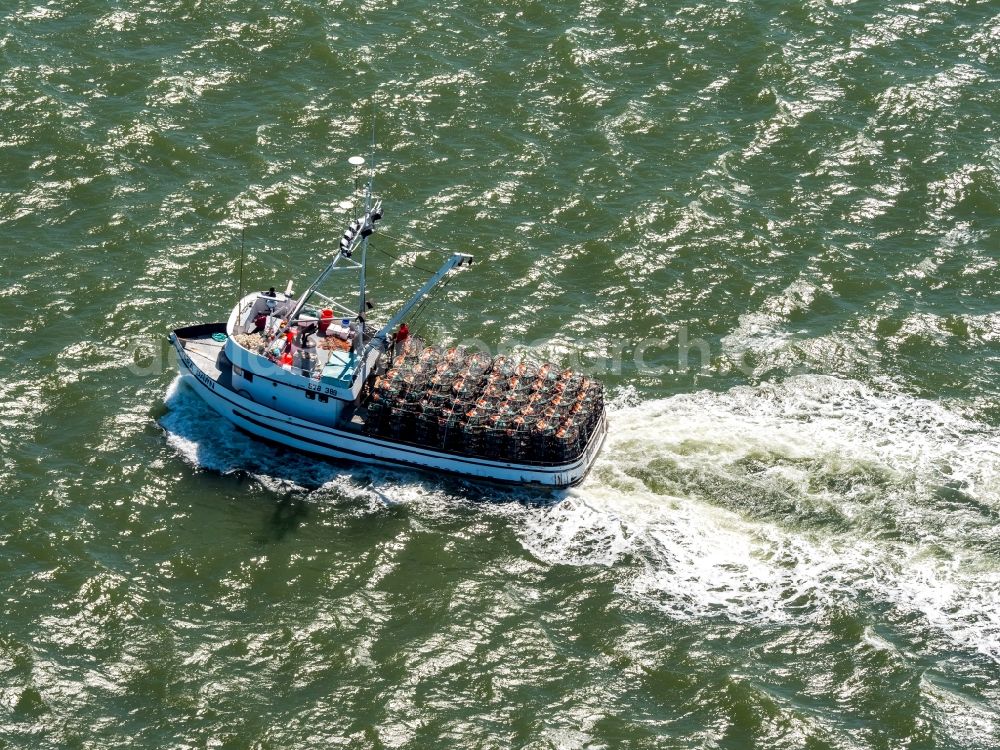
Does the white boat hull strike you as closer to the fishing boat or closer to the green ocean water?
the fishing boat

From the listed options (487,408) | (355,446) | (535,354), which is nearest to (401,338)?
(355,446)

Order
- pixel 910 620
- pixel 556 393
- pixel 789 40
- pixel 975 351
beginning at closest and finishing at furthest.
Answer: pixel 910 620, pixel 556 393, pixel 975 351, pixel 789 40

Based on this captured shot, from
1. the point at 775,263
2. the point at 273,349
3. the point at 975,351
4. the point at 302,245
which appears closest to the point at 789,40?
the point at 775,263

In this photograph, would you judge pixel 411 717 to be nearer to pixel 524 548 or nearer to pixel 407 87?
pixel 524 548

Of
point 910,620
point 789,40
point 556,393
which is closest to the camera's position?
point 910,620

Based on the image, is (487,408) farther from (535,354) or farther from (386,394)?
(535,354)
